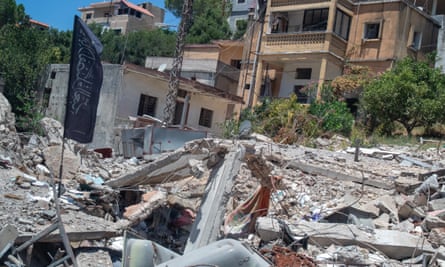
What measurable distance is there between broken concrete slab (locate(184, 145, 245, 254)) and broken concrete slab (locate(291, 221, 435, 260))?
1191 millimetres

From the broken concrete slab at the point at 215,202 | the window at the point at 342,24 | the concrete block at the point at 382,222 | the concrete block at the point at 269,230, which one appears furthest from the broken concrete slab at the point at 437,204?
the window at the point at 342,24

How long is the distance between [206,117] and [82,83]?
57.2ft

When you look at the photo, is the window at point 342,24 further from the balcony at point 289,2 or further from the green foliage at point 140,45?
the green foliage at point 140,45

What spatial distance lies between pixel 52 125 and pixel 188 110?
8.52 m

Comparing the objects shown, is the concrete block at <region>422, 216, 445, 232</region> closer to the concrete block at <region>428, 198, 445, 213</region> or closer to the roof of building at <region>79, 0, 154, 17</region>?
the concrete block at <region>428, 198, 445, 213</region>

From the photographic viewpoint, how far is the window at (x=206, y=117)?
2452cm

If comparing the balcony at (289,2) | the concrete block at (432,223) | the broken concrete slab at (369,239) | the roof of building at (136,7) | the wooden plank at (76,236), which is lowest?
the wooden plank at (76,236)

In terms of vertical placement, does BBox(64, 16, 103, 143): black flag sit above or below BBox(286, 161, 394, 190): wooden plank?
above

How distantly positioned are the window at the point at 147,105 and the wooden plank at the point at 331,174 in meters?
10.2

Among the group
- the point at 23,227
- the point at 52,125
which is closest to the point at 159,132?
the point at 52,125

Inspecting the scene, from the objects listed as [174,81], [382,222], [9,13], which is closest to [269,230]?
[382,222]

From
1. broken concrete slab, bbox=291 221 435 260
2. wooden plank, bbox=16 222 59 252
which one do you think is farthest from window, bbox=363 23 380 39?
wooden plank, bbox=16 222 59 252

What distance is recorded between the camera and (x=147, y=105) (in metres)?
21.9

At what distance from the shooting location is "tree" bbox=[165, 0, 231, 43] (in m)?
38.9
